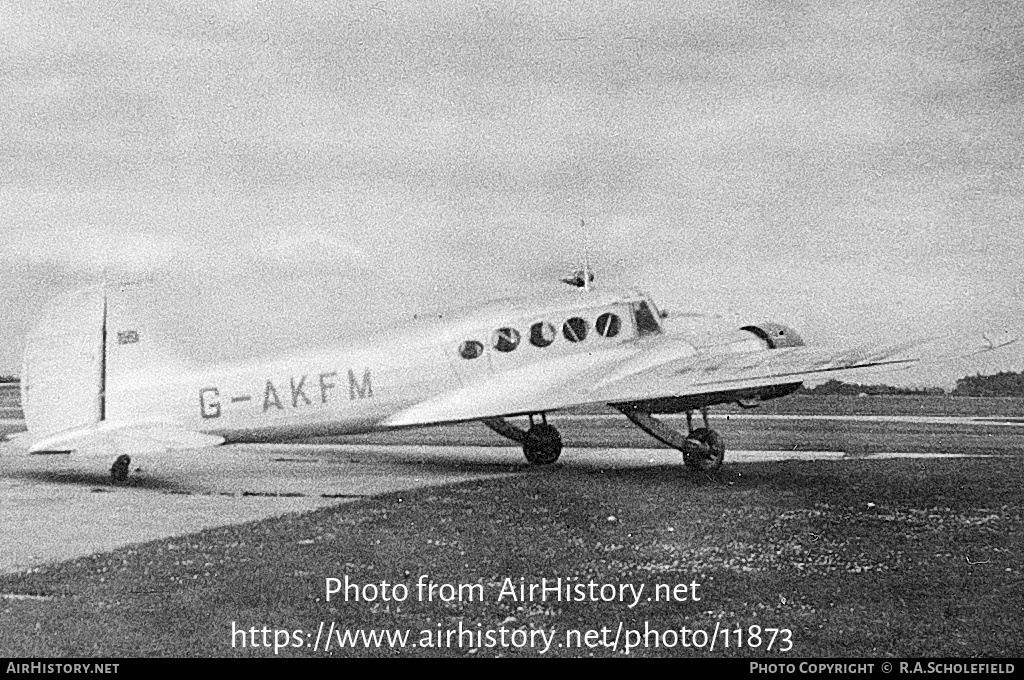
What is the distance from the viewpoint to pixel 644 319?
1235cm

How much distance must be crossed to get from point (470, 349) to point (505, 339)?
0.47m

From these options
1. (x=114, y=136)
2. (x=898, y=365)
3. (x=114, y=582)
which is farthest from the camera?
(x=898, y=365)

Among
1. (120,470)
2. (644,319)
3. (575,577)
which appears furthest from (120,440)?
(644,319)

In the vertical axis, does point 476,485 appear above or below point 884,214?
below

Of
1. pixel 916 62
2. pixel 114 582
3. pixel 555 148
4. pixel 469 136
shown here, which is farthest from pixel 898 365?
pixel 114 582

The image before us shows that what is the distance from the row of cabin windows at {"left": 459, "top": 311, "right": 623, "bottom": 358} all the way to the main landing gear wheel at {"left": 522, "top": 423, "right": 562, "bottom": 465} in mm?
1827

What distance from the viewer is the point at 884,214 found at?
8.36 m

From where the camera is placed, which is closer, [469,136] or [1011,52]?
[1011,52]

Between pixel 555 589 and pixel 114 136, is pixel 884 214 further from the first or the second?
pixel 114 136

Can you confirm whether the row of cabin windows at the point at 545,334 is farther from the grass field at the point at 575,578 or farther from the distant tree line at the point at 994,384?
the distant tree line at the point at 994,384

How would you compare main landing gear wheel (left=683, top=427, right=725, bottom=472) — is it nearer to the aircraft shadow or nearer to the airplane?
the airplane
